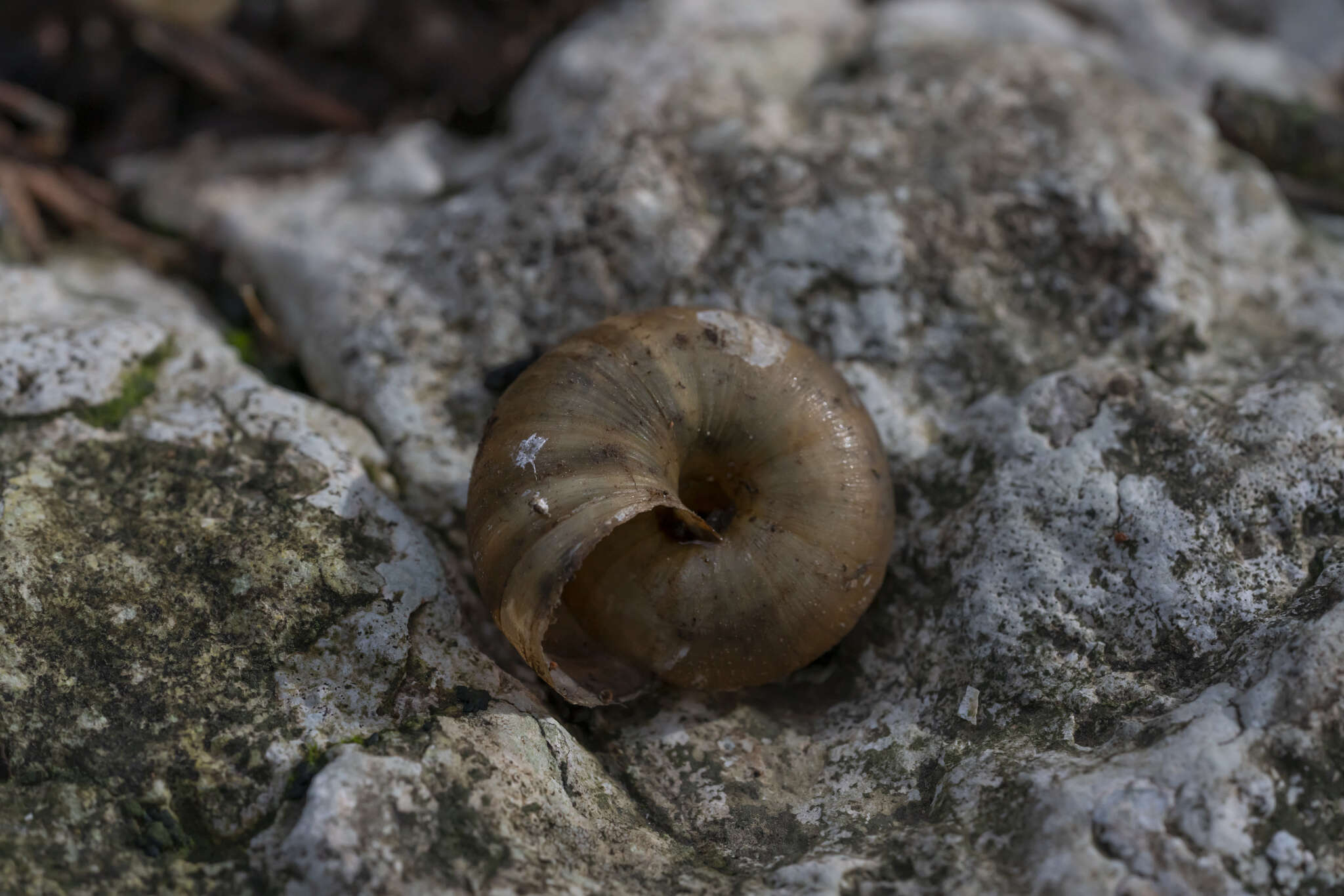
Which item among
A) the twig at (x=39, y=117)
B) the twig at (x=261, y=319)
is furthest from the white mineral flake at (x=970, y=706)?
the twig at (x=39, y=117)

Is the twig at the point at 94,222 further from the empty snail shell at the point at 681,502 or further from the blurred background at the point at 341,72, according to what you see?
the empty snail shell at the point at 681,502

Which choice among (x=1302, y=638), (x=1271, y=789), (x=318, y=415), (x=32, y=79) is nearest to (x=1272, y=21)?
(x=1302, y=638)

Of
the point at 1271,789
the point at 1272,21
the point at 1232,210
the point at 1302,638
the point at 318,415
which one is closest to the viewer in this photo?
the point at 1271,789

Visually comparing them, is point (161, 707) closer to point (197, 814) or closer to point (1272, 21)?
point (197, 814)

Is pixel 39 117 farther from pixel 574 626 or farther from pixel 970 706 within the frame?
pixel 970 706

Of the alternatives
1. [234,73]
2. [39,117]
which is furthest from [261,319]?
[39,117]

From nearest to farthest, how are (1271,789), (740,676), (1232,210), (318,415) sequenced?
(1271,789) < (740,676) < (318,415) < (1232,210)
